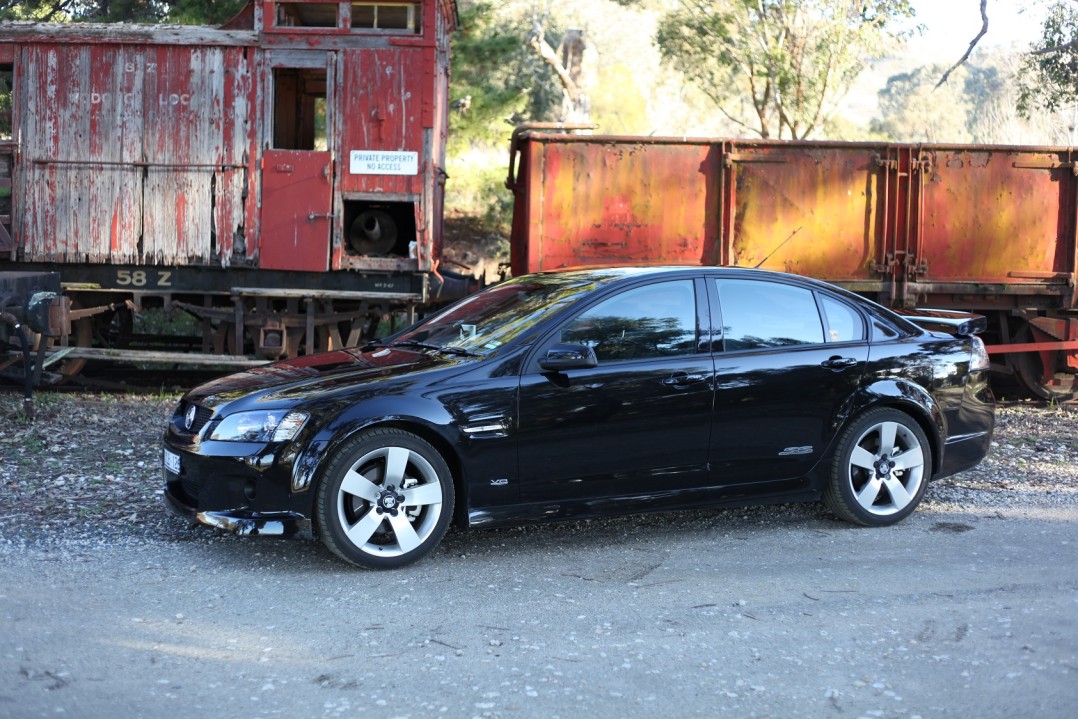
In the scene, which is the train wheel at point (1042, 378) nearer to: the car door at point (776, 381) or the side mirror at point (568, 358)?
the car door at point (776, 381)

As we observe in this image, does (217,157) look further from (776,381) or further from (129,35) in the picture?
(776,381)

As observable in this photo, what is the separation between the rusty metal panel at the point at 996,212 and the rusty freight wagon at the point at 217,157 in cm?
496

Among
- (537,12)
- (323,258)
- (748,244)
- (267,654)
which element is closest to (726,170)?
(748,244)

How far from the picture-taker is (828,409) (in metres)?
6.12

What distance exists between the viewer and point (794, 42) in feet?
68.2

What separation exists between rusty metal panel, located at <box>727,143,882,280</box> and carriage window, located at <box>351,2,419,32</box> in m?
3.39

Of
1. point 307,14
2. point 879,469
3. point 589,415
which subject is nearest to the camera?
point 589,415

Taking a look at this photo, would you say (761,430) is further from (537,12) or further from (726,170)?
(537,12)

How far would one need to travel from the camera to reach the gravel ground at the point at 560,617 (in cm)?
393

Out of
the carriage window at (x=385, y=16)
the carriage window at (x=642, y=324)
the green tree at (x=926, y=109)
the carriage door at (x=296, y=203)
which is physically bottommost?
the carriage window at (x=642, y=324)

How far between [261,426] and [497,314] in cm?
155

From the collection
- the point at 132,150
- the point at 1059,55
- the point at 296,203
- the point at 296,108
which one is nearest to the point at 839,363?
the point at 296,203

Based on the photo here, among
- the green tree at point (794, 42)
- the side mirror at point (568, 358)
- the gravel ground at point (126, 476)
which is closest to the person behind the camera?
the side mirror at point (568, 358)

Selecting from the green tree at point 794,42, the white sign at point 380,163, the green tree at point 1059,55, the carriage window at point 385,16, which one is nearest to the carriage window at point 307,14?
the carriage window at point 385,16
